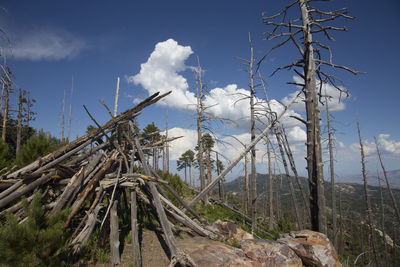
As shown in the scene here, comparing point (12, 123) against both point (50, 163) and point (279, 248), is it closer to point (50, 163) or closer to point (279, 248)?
point (50, 163)

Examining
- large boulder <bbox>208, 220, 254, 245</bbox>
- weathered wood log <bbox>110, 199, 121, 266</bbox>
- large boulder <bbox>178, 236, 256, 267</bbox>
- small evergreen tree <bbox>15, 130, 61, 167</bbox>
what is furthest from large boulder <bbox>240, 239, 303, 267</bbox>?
small evergreen tree <bbox>15, 130, 61, 167</bbox>

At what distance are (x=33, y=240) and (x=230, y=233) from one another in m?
4.48

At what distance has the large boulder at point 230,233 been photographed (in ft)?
16.7

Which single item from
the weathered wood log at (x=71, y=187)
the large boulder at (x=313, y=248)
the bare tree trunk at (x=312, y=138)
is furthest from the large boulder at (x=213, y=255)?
the weathered wood log at (x=71, y=187)

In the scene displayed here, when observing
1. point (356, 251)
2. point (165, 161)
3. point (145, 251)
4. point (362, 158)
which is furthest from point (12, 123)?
point (356, 251)

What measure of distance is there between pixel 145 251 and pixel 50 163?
287 cm

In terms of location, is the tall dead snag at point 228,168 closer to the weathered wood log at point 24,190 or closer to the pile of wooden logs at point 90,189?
the pile of wooden logs at point 90,189

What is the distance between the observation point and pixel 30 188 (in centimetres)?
356

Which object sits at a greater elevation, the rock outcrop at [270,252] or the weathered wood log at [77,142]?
the weathered wood log at [77,142]

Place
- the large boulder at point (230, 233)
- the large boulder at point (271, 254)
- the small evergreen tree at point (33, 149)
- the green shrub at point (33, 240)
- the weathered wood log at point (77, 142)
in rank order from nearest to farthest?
the green shrub at point (33, 240) → the large boulder at point (271, 254) → the weathered wood log at point (77, 142) → the large boulder at point (230, 233) → the small evergreen tree at point (33, 149)

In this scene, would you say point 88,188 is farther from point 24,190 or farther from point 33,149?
point 33,149

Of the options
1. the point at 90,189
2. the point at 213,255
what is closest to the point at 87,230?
the point at 90,189

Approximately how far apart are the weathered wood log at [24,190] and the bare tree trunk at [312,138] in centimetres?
618

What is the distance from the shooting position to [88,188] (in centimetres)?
402
